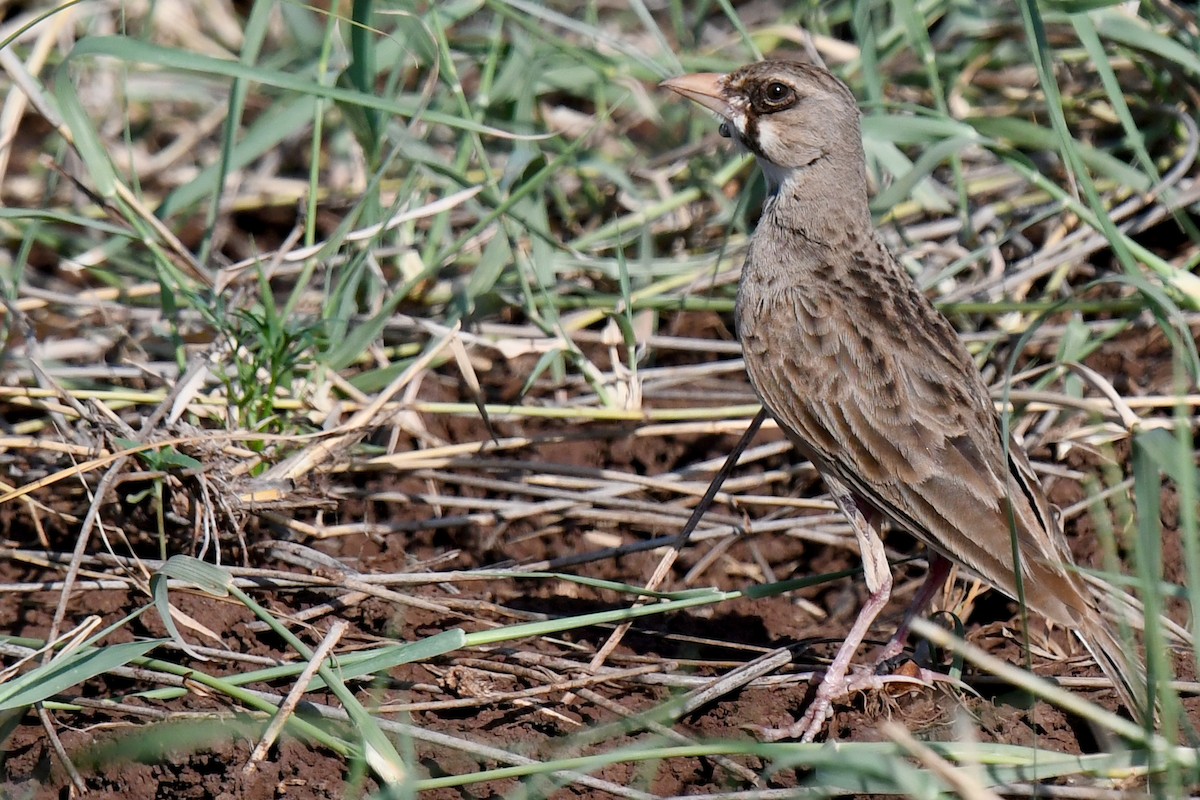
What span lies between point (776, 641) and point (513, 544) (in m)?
1.02

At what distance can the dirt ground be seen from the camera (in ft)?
11.5

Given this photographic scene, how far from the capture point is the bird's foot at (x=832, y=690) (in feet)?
12.5

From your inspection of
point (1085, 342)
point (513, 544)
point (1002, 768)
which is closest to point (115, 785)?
point (513, 544)

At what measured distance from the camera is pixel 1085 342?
5.13 meters

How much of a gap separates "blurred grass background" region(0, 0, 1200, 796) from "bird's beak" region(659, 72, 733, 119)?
Answer: 0.33 m

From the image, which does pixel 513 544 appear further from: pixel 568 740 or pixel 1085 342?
pixel 1085 342

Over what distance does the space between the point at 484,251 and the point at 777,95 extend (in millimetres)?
1415

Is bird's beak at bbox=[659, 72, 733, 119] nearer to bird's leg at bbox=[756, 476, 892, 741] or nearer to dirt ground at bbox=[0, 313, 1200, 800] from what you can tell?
dirt ground at bbox=[0, 313, 1200, 800]

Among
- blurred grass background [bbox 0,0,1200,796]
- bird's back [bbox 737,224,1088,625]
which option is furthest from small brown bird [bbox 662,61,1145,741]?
blurred grass background [bbox 0,0,1200,796]

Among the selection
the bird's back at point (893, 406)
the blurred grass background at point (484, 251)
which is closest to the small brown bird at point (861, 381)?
the bird's back at point (893, 406)

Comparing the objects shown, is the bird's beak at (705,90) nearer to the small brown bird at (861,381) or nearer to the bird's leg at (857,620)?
the small brown bird at (861,381)

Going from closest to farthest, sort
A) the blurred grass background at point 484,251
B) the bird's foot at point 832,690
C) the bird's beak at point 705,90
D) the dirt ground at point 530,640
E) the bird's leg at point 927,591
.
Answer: the dirt ground at point 530,640 → the bird's foot at point 832,690 → the blurred grass background at point 484,251 → the bird's leg at point 927,591 → the bird's beak at point 705,90

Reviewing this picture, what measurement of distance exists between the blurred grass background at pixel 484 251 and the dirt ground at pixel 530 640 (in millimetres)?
95

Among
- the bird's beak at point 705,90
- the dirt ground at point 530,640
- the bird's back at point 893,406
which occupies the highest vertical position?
the bird's beak at point 705,90
